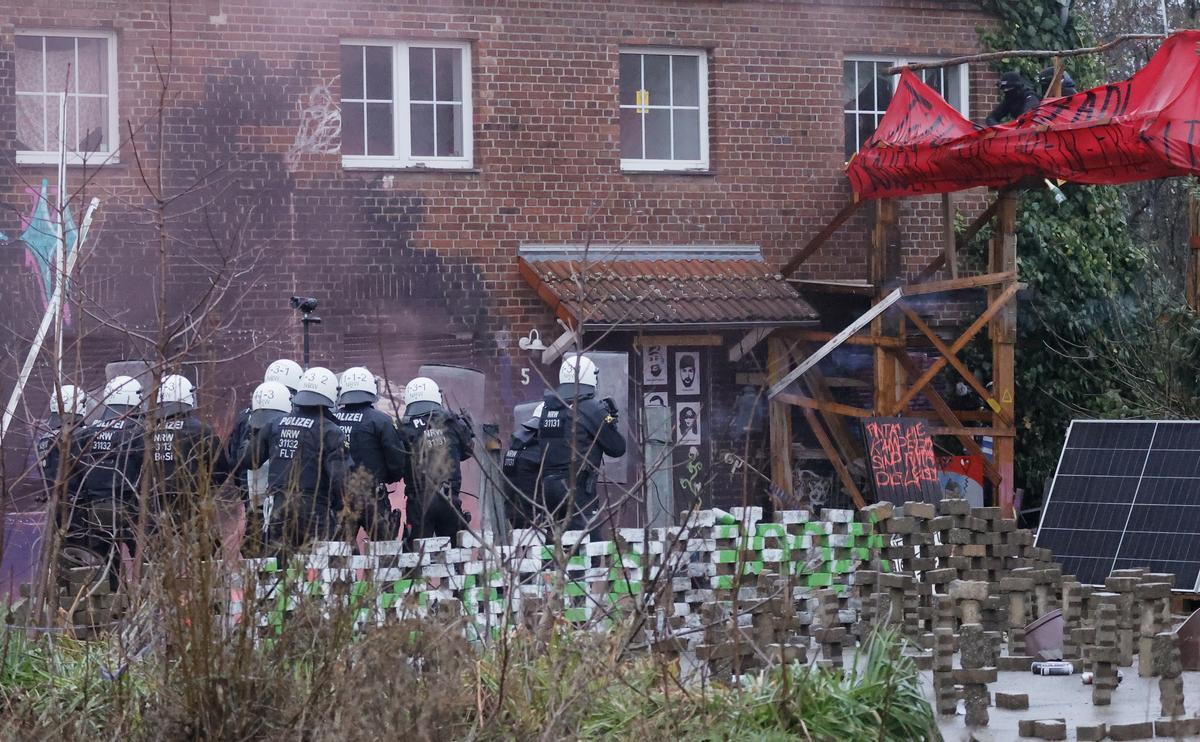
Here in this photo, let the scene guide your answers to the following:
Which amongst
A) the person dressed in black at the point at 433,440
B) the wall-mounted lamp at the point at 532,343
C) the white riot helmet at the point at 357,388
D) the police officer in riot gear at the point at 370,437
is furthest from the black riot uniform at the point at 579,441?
the wall-mounted lamp at the point at 532,343

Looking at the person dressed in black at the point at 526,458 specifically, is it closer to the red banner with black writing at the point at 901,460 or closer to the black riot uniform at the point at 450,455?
the black riot uniform at the point at 450,455

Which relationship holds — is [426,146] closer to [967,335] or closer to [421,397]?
[421,397]

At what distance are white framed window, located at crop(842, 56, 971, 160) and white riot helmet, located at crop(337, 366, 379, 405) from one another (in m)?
7.27

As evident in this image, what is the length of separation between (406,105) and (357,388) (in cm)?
499

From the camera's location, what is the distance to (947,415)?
15586mm

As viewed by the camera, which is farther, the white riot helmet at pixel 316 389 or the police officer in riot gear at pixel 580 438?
the police officer in riot gear at pixel 580 438

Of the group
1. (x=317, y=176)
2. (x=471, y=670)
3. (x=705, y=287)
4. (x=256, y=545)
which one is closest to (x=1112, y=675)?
(x=471, y=670)

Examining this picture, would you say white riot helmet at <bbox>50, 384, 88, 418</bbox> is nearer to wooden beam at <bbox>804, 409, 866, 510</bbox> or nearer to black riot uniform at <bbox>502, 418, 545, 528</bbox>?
black riot uniform at <bbox>502, 418, 545, 528</bbox>

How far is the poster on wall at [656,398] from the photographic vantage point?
15688 millimetres

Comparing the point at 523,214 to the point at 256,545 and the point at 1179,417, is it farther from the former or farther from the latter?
the point at 256,545

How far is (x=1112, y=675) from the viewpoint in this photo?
319 inches

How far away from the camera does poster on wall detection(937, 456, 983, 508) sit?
15711 mm

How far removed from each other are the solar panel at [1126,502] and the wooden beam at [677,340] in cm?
425

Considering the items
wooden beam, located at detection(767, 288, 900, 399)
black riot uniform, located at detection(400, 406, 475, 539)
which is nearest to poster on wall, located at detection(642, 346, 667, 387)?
wooden beam, located at detection(767, 288, 900, 399)
